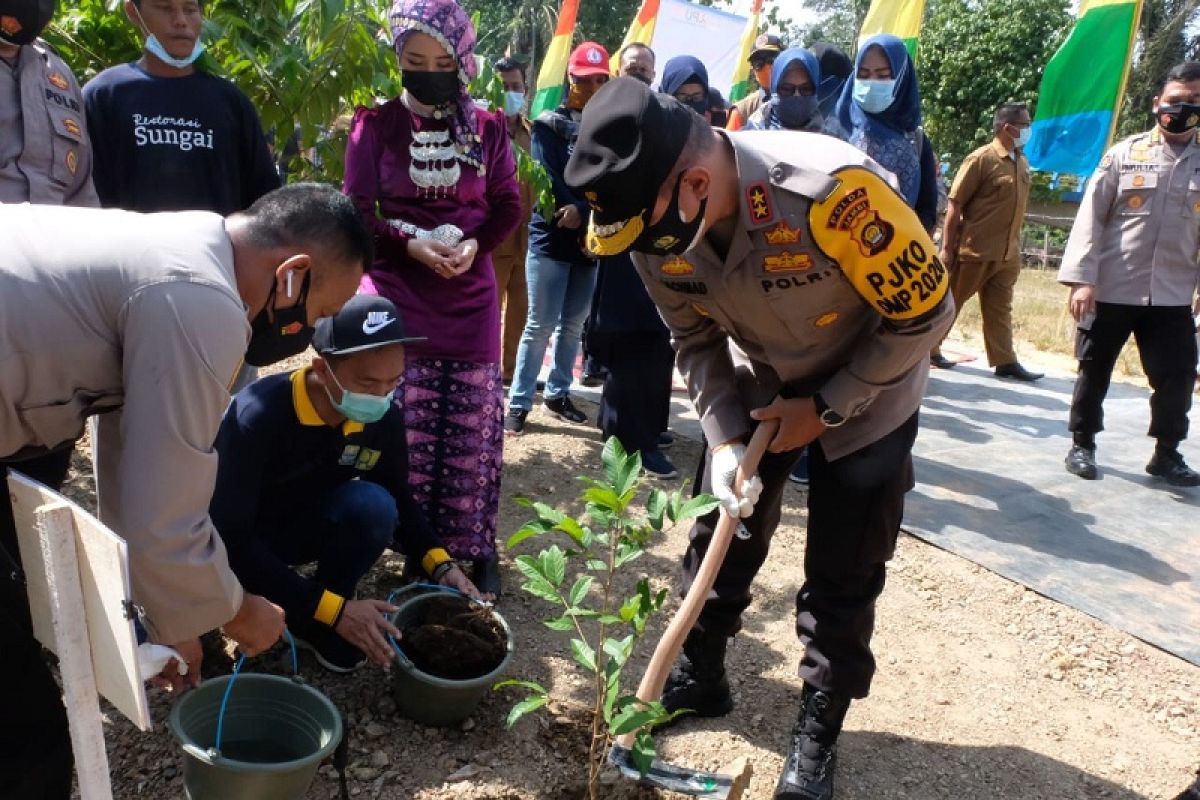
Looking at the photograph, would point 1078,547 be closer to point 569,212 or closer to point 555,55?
point 569,212

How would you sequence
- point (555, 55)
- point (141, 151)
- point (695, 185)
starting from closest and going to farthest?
1. point (695, 185)
2. point (141, 151)
3. point (555, 55)

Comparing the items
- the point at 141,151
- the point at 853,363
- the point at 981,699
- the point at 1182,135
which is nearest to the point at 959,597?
the point at 981,699

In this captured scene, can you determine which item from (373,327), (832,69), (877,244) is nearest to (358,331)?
(373,327)

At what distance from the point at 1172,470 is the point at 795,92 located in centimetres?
292

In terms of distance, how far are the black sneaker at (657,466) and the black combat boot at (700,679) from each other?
6.14ft

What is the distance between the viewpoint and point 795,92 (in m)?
4.50

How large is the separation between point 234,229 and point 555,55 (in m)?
7.78

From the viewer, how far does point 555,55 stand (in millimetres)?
8773

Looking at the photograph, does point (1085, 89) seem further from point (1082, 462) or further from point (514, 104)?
point (514, 104)

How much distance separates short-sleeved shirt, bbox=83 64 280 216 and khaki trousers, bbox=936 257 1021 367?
18.2 ft

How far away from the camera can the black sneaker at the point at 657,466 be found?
4590mm

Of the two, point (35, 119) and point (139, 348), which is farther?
point (35, 119)

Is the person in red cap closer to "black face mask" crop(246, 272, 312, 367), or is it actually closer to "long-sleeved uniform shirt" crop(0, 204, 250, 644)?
"black face mask" crop(246, 272, 312, 367)

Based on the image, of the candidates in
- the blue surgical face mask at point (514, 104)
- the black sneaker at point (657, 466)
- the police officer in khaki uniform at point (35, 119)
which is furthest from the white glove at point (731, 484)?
the blue surgical face mask at point (514, 104)
